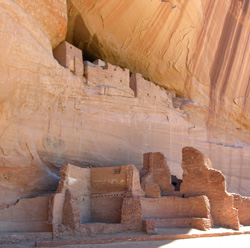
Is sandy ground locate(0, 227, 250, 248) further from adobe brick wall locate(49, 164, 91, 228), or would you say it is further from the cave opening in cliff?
the cave opening in cliff

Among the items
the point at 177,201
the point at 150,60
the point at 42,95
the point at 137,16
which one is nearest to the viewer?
the point at 42,95

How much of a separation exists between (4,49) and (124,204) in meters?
5.33

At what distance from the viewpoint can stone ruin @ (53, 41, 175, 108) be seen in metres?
12.1

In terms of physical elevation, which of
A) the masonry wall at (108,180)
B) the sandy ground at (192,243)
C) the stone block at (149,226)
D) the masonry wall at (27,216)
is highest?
the masonry wall at (108,180)

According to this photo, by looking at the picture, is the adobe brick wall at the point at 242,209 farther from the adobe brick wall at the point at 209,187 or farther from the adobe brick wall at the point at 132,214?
the adobe brick wall at the point at 132,214

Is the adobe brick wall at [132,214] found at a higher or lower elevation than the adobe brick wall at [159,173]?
lower

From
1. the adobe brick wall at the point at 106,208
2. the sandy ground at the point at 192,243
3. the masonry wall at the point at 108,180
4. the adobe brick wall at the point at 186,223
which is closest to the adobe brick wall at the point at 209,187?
the adobe brick wall at the point at 186,223

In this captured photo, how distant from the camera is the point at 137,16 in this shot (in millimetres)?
13172

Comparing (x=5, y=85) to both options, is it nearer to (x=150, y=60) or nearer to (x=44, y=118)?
(x=44, y=118)

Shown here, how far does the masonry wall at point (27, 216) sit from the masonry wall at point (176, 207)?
3.07 m

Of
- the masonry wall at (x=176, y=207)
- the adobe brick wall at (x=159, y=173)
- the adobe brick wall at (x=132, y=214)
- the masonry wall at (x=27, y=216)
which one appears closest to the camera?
the masonry wall at (x=27, y=216)

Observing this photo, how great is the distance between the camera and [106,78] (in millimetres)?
12922

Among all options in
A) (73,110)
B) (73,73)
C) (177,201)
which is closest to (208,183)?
(177,201)

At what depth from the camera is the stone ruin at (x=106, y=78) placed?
1212 centimetres
